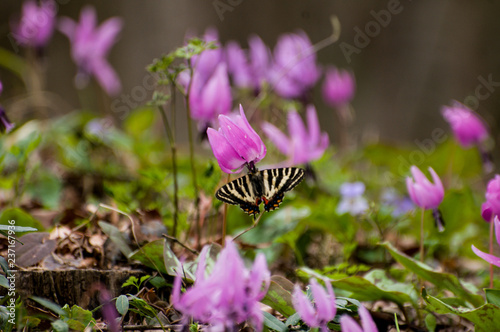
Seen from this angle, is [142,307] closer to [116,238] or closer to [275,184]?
[116,238]

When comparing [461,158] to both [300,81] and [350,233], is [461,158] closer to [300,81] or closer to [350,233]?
[300,81]

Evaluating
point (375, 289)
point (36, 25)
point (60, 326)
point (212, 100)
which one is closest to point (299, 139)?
point (212, 100)

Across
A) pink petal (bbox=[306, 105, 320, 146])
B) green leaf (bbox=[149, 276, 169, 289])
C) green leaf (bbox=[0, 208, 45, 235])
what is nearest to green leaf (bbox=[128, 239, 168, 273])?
green leaf (bbox=[149, 276, 169, 289])

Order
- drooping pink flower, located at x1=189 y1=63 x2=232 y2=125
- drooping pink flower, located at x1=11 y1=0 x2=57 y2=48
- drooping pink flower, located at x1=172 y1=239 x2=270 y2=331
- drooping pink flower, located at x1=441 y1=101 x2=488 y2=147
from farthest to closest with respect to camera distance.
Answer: drooping pink flower, located at x1=11 y1=0 x2=57 y2=48, drooping pink flower, located at x1=441 y1=101 x2=488 y2=147, drooping pink flower, located at x1=189 y1=63 x2=232 y2=125, drooping pink flower, located at x1=172 y1=239 x2=270 y2=331

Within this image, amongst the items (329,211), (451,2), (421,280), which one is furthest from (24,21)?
(451,2)

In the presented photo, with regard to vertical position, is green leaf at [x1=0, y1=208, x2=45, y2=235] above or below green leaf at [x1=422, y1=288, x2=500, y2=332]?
above

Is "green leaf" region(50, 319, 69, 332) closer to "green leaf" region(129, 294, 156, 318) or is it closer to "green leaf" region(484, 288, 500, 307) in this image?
"green leaf" region(129, 294, 156, 318)
